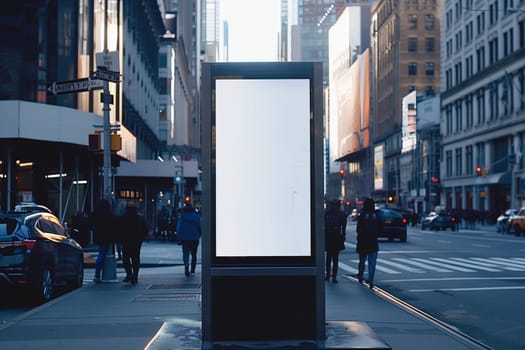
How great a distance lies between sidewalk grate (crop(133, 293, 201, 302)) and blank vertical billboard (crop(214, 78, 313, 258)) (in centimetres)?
595

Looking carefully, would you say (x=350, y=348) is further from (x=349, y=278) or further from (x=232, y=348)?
(x=349, y=278)

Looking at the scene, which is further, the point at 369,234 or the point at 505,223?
the point at 505,223

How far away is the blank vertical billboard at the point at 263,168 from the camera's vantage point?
27.5 ft

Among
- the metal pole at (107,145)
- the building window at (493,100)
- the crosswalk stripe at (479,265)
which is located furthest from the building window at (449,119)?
the metal pole at (107,145)

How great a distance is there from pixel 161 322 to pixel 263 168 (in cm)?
374

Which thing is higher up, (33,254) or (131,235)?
(131,235)

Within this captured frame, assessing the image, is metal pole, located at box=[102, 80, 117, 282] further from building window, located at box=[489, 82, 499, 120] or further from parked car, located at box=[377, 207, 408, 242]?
building window, located at box=[489, 82, 499, 120]

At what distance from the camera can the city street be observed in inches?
452

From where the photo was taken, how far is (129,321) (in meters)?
11.4

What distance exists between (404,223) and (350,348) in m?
32.4

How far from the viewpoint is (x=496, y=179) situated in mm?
74188

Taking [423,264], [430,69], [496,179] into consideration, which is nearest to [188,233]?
[423,264]

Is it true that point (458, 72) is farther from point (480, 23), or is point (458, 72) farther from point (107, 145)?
point (107, 145)

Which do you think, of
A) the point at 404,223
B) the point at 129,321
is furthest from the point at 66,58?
the point at 129,321
